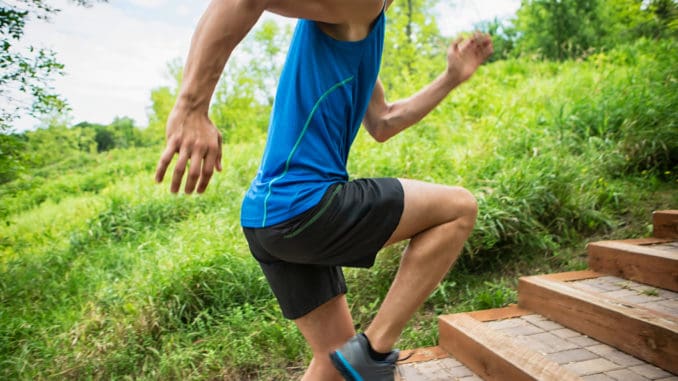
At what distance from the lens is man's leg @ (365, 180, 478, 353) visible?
1.64 meters

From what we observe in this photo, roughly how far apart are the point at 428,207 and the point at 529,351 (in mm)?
1088

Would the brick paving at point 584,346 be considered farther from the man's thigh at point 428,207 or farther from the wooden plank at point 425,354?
the man's thigh at point 428,207

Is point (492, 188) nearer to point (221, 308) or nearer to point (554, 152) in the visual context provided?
point (554, 152)

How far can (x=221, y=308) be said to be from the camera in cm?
384

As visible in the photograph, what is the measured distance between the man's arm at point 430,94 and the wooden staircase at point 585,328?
1176mm

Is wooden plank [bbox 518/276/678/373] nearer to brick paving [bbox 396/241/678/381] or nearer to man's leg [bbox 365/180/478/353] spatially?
brick paving [bbox 396/241/678/381]

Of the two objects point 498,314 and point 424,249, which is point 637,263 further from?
point 424,249

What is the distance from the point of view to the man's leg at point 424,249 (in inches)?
64.4

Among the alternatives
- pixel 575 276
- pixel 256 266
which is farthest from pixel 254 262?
pixel 575 276

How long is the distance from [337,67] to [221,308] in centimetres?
280

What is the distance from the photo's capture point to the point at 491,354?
7.50 ft

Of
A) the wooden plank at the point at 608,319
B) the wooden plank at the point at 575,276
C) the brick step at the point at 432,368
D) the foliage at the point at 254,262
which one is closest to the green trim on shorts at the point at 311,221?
the brick step at the point at 432,368

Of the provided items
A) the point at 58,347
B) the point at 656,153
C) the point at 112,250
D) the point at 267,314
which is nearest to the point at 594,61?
the point at 656,153

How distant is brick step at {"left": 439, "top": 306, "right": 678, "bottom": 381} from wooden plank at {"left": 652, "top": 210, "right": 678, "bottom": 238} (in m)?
1.10
